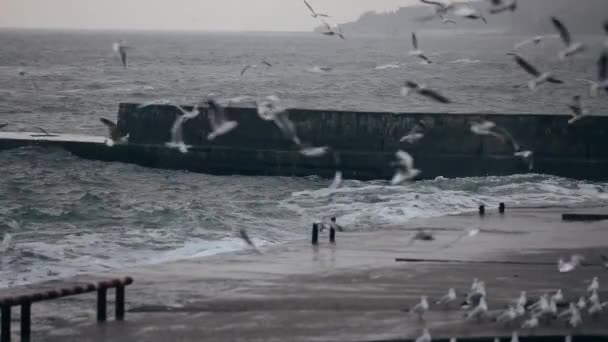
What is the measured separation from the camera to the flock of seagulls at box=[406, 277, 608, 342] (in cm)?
891

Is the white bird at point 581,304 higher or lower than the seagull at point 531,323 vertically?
higher

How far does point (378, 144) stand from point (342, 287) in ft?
43.6

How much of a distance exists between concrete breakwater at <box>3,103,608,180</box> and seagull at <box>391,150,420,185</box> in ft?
0.62

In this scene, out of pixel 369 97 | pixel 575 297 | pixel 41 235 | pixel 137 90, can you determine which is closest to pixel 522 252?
pixel 575 297

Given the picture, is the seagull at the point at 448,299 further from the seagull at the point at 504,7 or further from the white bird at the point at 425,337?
the seagull at the point at 504,7

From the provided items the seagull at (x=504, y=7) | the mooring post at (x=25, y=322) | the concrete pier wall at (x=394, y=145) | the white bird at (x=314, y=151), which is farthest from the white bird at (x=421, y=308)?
the concrete pier wall at (x=394, y=145)

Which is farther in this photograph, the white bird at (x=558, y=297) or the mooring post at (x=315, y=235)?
the mooring post at (x=315, y=235)

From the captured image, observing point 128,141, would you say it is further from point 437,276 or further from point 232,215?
point 437,276

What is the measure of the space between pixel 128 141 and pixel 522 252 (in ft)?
48.0

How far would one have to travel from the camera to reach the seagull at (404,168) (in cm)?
2200

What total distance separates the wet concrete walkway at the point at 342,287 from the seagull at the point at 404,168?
6683 mm

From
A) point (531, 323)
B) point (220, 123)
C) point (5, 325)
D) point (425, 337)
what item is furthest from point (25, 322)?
point (220, 123)

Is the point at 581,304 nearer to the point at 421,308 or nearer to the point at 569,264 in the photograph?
the point at 421,308

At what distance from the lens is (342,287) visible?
35.8ft
